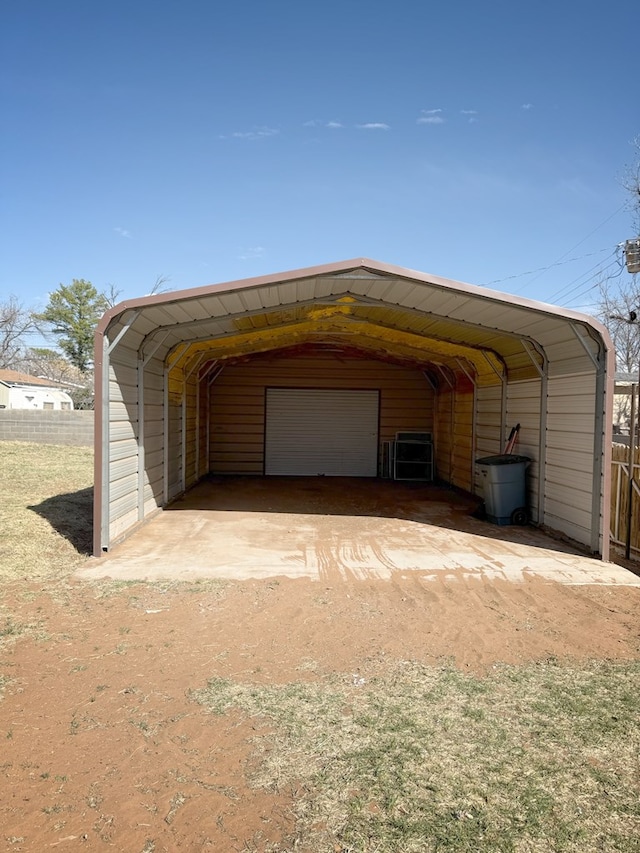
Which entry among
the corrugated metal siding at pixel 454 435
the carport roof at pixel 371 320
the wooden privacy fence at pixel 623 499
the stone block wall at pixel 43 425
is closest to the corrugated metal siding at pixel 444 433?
the corrugated metal siding at pixel 454 435

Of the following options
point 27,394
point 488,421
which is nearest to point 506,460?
point 488,421

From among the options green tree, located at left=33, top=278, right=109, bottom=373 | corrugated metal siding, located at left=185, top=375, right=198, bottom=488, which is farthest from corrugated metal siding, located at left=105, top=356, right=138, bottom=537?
green tree, located at left=33, top=278, right=109, bottom=373

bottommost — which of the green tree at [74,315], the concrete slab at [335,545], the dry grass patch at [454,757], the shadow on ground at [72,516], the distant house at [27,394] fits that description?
the concrete slab at [335,545]

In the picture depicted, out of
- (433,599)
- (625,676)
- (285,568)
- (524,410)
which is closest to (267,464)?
(524,410)

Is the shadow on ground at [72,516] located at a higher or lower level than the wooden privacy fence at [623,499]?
lower

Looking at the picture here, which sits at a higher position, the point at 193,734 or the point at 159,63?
the point at 159,63

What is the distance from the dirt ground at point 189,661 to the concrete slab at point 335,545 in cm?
39

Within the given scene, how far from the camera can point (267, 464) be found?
1393 centimetres

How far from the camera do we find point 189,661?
3520 mm

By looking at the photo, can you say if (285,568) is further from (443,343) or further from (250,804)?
(443,343)

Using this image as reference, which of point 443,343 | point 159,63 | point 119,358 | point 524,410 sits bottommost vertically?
point 524,410

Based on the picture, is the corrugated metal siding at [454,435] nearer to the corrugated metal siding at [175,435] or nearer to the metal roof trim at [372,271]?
the metal roof trim at [372,271]

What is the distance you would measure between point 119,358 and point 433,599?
4.35m

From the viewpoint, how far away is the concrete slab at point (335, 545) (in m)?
5.59
